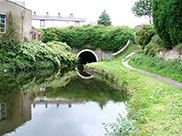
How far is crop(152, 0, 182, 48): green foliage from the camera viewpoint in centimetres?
1043

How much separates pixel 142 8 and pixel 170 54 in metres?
32.9

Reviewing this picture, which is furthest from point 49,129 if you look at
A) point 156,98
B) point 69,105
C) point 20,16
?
point 20,16

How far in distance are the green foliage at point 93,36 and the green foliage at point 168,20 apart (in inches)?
640

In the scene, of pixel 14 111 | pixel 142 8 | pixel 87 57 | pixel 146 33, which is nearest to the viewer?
pixel 14 111

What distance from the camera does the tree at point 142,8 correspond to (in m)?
42.4

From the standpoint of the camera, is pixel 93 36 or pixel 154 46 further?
pixel 93 36

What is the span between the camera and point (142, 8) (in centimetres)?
4338

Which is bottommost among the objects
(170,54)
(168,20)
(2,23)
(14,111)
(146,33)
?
(14,111)

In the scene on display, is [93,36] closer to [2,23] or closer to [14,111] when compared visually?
[2,23]

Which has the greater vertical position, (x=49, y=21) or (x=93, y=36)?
(x=49, y=21)

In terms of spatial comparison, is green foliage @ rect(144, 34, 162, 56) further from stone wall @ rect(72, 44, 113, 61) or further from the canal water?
stone wall @ rect(72, 44, 113, 61)

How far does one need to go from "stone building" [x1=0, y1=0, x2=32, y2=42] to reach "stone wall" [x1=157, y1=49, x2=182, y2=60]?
1293 cm

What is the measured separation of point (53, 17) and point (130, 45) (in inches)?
1028

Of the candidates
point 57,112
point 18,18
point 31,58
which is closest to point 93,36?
point 18,18
